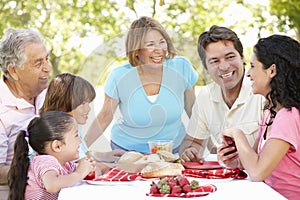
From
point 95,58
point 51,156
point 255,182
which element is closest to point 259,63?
point 255,182

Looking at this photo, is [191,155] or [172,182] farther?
[191,155]

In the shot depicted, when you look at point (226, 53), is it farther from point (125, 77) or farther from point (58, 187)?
point (58, 187)

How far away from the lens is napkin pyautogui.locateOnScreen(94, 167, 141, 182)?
1.76 metres

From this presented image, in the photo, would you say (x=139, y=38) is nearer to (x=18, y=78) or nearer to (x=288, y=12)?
(x=18, y=78)

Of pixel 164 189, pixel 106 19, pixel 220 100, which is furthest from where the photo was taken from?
pixel 106 19

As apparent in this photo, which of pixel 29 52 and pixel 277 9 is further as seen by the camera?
pixel 277 9

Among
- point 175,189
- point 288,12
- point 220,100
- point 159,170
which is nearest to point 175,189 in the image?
point 175,189

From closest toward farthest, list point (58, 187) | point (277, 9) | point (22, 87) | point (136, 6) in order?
point (58, 187) < point (22, 87) < point (136, 6) < point (277, 9)

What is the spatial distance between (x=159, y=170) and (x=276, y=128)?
368 millimetres

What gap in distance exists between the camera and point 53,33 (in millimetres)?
5145

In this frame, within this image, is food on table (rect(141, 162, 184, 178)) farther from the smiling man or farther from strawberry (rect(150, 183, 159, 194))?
strawberry (rect(150, 183, 159, 194))

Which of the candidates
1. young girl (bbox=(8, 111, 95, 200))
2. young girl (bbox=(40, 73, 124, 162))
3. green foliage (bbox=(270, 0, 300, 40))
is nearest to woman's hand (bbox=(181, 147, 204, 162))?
young girl (bbox=(40, 73, 124, 162))

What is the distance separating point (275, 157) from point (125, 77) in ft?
1.68

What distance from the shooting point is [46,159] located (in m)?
1.77
